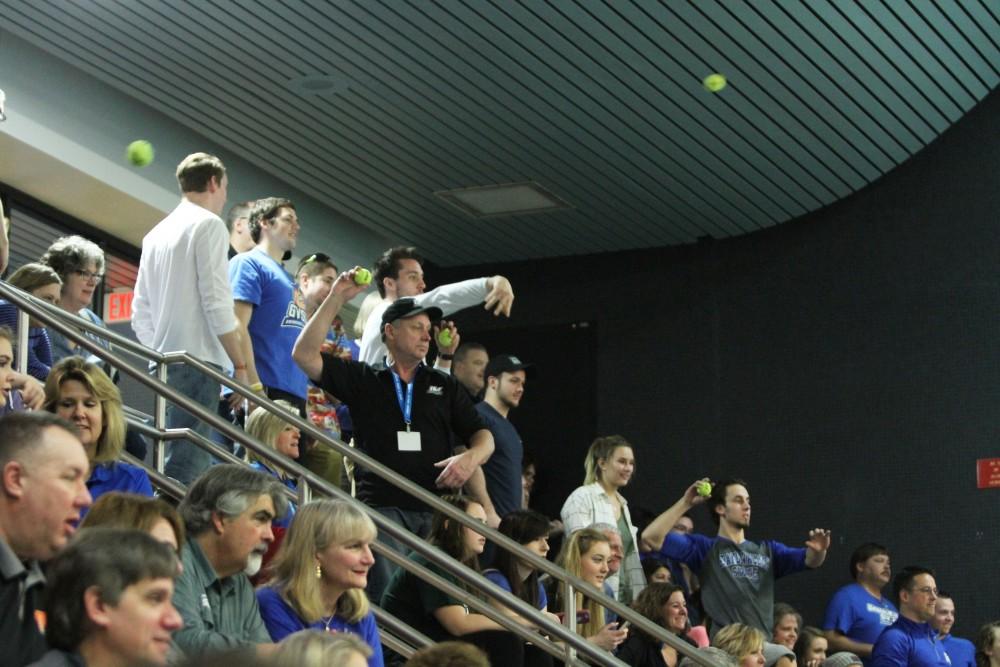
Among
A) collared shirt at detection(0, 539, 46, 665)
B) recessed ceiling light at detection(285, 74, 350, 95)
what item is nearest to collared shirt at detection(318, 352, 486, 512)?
collared shirt at detection(0, 539, 46, 665)

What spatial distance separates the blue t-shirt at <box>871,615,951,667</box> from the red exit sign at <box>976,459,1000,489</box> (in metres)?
1.64

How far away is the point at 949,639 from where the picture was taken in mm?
9586

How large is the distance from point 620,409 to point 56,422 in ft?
27.8

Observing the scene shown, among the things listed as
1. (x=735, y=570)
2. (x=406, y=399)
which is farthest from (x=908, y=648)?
(x=406, y=399)

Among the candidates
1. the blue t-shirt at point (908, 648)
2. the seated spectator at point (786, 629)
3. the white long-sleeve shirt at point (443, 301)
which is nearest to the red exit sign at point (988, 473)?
the blue t-shirt at point (908, 648)

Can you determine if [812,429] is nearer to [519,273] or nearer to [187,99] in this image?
[519,273]

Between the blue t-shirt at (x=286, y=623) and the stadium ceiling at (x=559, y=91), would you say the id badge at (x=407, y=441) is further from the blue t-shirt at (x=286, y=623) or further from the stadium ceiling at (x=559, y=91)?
the stadium ceiling at (x=559, y=91)

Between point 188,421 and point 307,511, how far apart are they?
4.83 ft

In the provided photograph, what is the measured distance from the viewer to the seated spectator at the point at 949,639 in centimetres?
945

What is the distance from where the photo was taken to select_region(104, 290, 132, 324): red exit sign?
35.7 ft

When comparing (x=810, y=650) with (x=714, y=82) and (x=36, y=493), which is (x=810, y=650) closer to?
(x=714, y=82)

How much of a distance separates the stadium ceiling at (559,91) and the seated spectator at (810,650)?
3203 millimetres

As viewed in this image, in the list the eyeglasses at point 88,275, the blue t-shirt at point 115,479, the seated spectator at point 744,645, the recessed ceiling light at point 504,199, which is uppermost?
the recessed ceiling light at point 504,199

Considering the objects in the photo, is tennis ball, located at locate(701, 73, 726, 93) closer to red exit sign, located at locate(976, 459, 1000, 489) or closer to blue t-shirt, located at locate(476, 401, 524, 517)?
blue t-shirt, located at locate(476, 401, 524, 517)
